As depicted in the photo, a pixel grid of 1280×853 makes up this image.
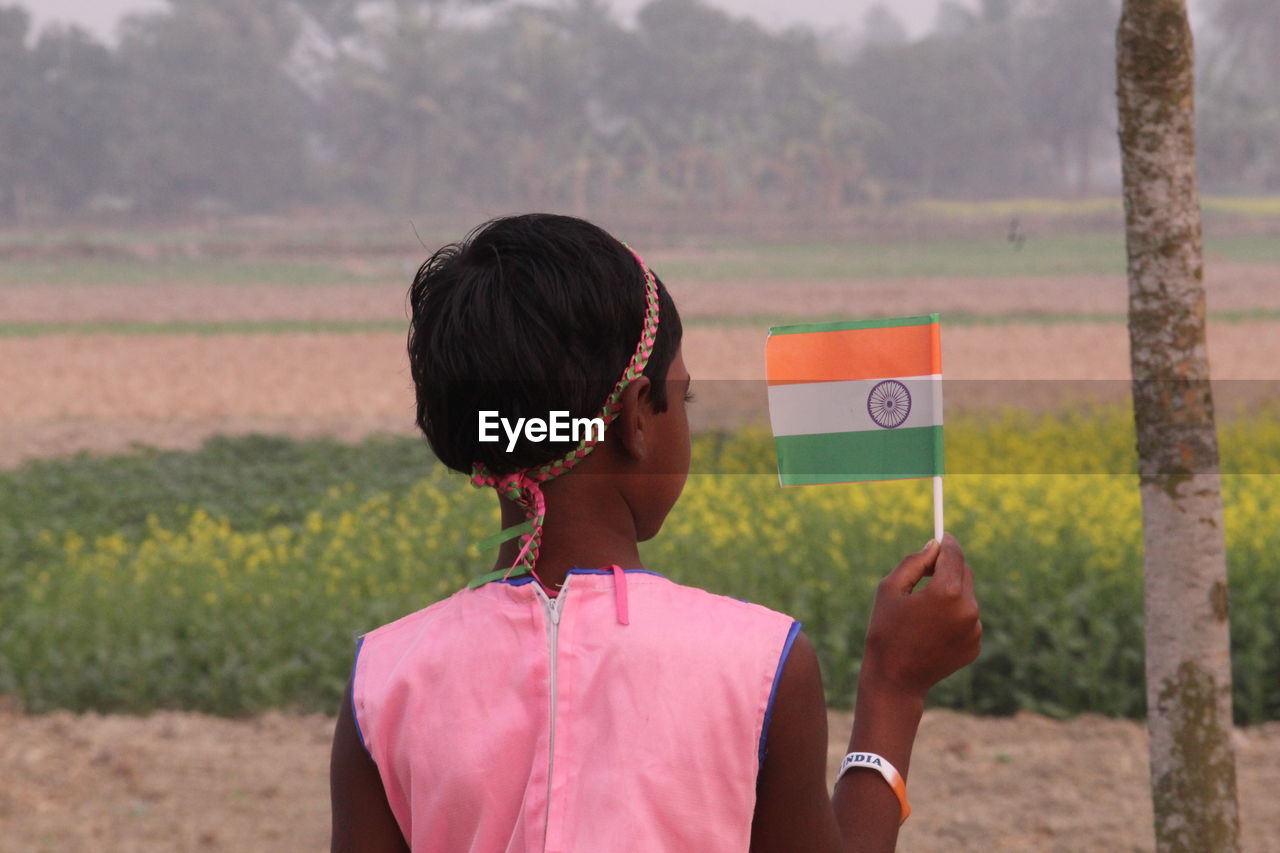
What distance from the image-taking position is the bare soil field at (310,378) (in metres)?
15.8

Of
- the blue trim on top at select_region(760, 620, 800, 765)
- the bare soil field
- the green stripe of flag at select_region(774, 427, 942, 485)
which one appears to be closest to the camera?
the blue trim on top at select_region(760, 620, 800, 765)

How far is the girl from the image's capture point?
131 centimetres

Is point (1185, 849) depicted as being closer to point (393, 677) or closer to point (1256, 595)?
point (393, 677)

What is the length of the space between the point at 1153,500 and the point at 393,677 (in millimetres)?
1928

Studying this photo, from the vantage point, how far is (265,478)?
476 inches

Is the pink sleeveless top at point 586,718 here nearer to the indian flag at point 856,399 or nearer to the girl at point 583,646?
the girl at point 583,646

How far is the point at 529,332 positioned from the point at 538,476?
142 mm

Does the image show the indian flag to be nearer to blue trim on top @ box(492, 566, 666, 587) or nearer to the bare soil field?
blue trim on top @ box(492, 566, 666, 587)

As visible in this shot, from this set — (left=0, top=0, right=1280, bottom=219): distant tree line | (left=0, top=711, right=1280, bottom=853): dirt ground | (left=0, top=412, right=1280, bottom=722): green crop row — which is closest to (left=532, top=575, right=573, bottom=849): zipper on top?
(left=0, top=711, right=1280, bottom=853): dirt ground

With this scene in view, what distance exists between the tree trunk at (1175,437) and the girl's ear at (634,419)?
174cm

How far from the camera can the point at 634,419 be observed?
53.3 inches

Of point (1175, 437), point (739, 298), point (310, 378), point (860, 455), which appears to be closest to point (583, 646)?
point (860, 455)

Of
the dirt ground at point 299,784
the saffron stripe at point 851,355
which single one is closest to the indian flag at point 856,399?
the saffron stripe at point 851,355

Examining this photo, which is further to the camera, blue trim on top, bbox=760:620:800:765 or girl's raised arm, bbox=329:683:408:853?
girl's raised arm, bbox=329:683:408:853
